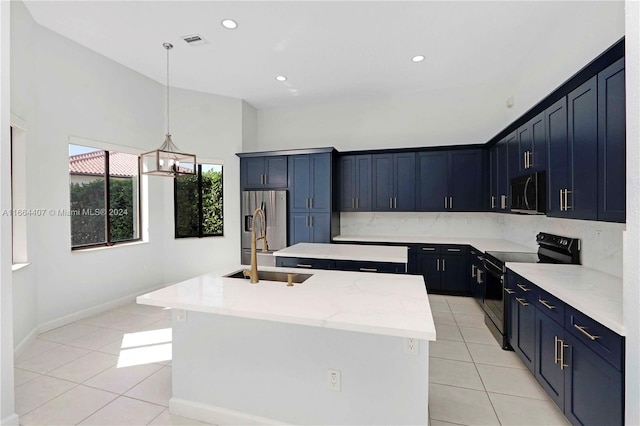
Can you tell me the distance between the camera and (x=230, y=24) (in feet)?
10.4

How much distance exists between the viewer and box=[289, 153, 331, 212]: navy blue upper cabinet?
490 cm

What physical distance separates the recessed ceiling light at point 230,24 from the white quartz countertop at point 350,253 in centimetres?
255

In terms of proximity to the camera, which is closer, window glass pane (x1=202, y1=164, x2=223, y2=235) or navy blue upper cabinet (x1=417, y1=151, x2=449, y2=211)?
navy blue upper cabinet (x1=417, y1=151, x2=449, y2=211)

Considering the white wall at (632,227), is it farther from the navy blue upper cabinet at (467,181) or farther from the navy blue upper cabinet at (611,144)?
the navy blue upper cabinet at (467,181)

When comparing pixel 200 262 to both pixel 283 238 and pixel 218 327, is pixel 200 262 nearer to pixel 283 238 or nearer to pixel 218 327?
pixel 283 238

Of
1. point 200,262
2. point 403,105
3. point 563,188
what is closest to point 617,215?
point 563,188

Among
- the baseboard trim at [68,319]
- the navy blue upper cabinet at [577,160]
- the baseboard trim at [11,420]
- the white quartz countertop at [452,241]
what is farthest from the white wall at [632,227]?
the baseboard trim at [68,319]

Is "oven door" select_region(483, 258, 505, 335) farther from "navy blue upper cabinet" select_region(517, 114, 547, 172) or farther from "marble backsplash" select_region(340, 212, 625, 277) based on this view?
"navy blue upper cabinet" select_region(517, 114, 547, 172)

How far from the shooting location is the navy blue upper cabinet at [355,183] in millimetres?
5109

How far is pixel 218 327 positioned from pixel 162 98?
4414 mm

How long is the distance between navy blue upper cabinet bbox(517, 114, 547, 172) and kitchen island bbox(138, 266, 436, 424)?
6.33 feet

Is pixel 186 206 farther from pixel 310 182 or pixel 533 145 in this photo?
pixel 533 145

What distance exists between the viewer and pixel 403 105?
17.0ft

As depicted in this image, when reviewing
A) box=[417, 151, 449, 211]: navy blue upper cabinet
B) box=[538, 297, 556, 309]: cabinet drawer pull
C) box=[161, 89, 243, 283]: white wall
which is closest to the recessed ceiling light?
box=[161, 89, 243, 283]: white wall
